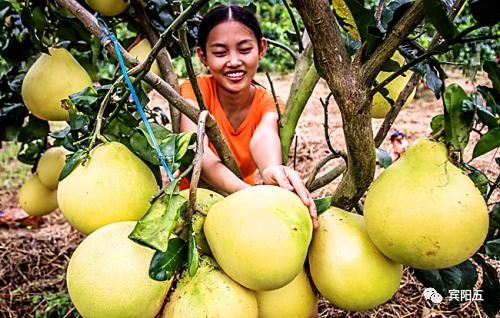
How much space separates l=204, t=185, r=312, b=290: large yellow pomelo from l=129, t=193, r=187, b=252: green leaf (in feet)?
0.30

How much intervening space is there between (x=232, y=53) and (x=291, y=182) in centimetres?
74

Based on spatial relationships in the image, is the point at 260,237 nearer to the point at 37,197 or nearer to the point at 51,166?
the point at 51,166

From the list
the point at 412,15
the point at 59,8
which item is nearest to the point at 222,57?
the point at 59,8

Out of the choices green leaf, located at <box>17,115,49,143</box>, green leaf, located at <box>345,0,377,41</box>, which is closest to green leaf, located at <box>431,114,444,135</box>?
green leaf, located at <box>345,0,377,41</box>

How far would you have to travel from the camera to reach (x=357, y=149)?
39.4 inches

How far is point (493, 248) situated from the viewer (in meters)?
1.18

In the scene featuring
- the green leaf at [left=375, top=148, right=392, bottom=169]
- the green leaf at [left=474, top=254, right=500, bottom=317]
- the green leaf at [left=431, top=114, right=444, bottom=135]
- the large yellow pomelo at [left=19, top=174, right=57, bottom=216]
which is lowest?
the large yellow pomelo at [left=19, top=174, right=57, bottom=216]

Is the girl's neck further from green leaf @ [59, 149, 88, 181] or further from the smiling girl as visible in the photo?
green leaf @ [59, 149, 88, 181]

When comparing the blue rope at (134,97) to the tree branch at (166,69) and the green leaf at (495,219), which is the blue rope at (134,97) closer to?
the tree branch at (166,69)

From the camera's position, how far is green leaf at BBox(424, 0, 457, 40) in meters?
0.77

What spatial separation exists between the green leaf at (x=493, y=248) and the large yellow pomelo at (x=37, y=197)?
5.15 feet

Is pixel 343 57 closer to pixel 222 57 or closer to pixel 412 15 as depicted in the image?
pixel 412 15

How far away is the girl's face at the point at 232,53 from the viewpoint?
1723 millimetres

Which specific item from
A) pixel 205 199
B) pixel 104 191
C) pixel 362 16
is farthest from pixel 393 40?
pixel 104 191
